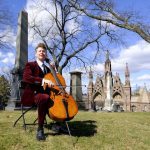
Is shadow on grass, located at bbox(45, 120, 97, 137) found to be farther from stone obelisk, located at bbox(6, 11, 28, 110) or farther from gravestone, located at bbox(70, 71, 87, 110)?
gravestone, located at bbox(70, 71, 87, 110)

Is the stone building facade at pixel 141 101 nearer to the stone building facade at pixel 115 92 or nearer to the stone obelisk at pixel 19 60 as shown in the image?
the stone building facade at pixel 115 92

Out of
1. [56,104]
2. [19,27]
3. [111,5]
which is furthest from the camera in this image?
[111,5]

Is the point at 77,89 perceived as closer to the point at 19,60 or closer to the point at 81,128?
the point at 19,60

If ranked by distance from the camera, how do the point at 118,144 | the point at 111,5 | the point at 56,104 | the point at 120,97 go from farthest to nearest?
1. the point at 120,97
2. the point at 111,5
3. the point at 118,144
4. the point at 56,104

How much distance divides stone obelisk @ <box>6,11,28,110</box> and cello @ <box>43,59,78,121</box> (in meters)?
7.97

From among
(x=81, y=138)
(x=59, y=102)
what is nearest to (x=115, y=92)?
(x=81, y=138)

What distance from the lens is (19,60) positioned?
14.3 meters

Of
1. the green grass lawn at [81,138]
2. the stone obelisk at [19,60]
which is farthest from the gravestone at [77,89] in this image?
the green grass lawn at [81,138]

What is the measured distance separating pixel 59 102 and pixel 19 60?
31.3 ft

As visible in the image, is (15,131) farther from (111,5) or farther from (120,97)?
(120,97)

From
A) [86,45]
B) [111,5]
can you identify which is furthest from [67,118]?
[86,45]

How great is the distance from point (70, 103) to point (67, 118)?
31cm

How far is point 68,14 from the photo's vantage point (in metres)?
28.7

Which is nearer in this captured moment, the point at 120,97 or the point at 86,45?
the point at 86,45
